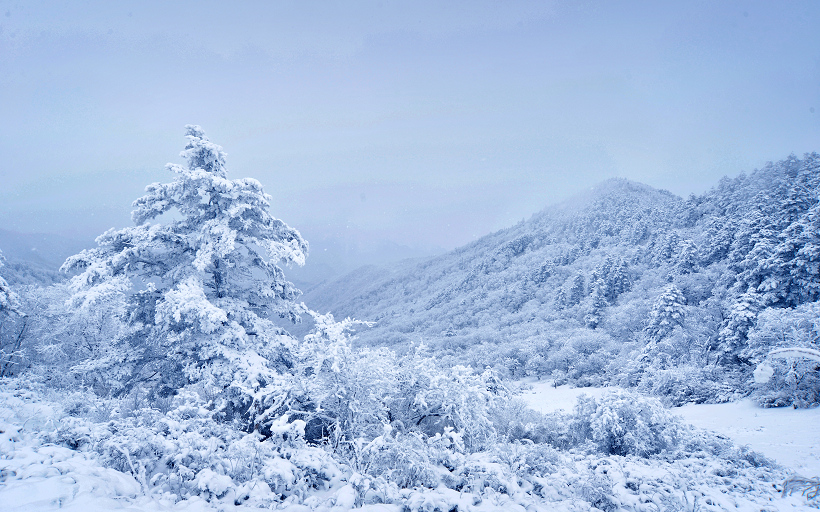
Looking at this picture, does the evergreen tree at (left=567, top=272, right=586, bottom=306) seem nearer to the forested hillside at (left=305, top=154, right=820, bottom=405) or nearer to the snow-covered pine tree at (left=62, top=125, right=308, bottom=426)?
the forested hillside at (left=305, top=154, right=820, bottom=405)

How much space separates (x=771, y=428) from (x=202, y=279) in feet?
43.7

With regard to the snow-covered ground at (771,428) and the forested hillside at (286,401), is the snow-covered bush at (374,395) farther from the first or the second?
the snow-covered ground at (771,428)

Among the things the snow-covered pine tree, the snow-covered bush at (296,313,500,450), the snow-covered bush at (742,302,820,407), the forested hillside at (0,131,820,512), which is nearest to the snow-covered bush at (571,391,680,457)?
the forested hillside at (0,131,820,512)

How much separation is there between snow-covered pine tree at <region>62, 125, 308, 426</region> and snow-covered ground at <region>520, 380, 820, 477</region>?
26.5 ft

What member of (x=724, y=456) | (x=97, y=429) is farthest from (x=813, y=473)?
(x=97, y=429)

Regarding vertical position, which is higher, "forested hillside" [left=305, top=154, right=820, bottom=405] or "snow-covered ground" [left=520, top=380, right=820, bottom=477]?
"forested hillside" [left=305, top=154, right=820, bottom=405]

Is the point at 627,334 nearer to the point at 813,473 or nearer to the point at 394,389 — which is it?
the point at 813,473

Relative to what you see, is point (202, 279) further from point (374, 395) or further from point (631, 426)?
point (631, 426)

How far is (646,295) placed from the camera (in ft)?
111

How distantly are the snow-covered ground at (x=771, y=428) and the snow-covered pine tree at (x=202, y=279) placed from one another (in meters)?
8.06

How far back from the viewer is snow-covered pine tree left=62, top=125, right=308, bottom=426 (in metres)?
7.26

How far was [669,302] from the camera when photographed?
21.0 metres

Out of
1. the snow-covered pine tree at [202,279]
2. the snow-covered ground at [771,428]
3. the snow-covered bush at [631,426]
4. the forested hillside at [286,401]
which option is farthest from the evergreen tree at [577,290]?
the snow-covered pine tree at [202,279]

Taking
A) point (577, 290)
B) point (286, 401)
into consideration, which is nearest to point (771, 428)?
point (286, 401)
